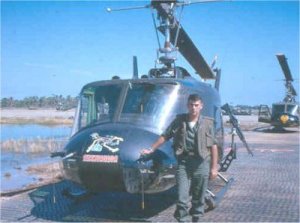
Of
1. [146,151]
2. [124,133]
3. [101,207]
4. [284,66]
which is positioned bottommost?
[101,207]

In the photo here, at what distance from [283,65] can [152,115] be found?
2200 cm

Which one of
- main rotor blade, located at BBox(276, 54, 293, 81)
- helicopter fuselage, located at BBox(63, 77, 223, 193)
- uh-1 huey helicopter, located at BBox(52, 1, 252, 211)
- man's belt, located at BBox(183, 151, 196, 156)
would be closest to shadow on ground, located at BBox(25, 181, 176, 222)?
uh-1 huey helicopter, located at BBox(52, 1, 252, 211)

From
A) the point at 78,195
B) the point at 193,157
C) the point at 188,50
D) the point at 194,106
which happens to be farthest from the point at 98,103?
the point at 188,50

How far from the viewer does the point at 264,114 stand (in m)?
32.0

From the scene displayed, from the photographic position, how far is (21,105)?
486 ft

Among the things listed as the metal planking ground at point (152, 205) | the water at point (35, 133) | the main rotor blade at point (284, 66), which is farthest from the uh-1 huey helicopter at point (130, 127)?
the water at point (35, 133)

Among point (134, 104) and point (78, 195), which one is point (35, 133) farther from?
point (134, 104)

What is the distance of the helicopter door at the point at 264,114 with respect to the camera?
103 ft

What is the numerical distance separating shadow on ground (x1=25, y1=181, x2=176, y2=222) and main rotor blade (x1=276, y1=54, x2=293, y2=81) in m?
18.9

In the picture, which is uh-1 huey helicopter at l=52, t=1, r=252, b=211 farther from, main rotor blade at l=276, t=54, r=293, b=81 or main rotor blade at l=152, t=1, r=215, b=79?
main rotor blade at l=276, t=54, r=293, b=81

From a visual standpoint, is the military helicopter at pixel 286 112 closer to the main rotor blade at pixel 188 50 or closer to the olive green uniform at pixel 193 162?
the main rotor blade at pixel 188 50

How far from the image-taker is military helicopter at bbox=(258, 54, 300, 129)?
29.6 m

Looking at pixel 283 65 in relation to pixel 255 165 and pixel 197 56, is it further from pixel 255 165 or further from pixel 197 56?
pixel 197 56

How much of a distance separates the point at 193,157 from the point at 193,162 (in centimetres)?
6
